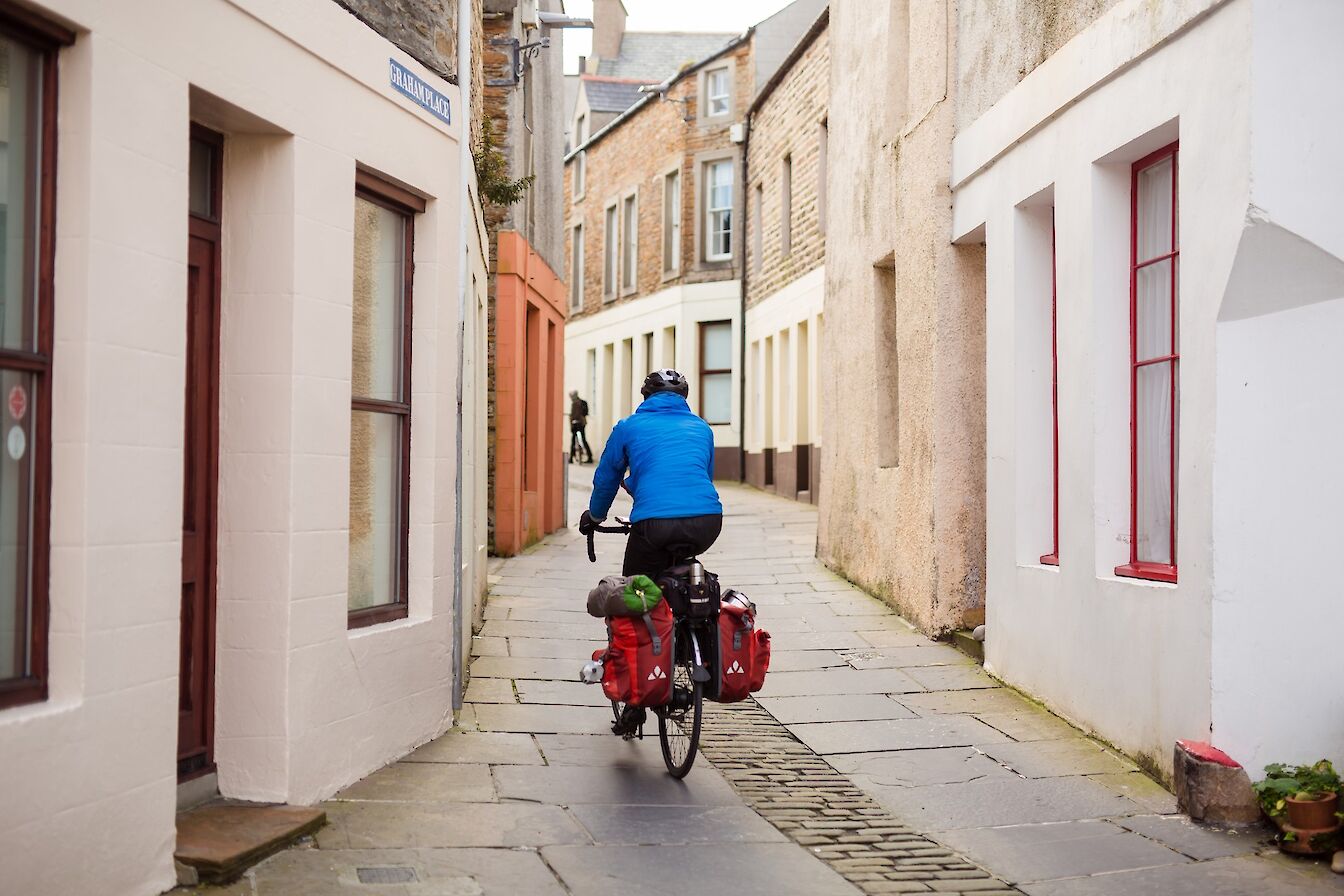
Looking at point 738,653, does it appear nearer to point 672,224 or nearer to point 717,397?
point 717,397

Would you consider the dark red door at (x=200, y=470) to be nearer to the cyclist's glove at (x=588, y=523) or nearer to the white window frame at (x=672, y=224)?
the cyclist's glove at (x=588, y=523)

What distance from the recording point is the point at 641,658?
7238 millimetres

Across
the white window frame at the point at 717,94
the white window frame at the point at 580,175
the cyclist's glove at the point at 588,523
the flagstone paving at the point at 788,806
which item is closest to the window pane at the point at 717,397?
the white window frame at the point at 717,94

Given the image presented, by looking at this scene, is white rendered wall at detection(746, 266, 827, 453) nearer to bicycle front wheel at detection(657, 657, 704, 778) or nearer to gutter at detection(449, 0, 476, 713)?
gutter at detection(449, 0, 476, 713)

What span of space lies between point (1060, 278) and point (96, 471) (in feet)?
18.8

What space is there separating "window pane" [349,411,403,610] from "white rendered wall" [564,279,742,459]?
59.6 feet

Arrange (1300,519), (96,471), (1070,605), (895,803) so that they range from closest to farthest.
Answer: (96,471), (1300,519), (895,803), (1070,605)

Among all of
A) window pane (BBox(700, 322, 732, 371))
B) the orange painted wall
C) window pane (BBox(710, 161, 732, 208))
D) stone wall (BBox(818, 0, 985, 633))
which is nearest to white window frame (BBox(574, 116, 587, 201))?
window pane (BBox(710, 161, 732, 208))

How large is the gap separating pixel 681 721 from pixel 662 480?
116cm

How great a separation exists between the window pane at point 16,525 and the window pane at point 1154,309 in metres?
5.38

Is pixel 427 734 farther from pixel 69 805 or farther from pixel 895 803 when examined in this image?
pixel 69 805

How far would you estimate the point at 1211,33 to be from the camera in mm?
6980

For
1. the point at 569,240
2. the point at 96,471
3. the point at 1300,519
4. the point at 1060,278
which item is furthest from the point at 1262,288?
the point at 569,240

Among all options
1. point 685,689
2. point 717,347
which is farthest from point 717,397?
point 685,689
